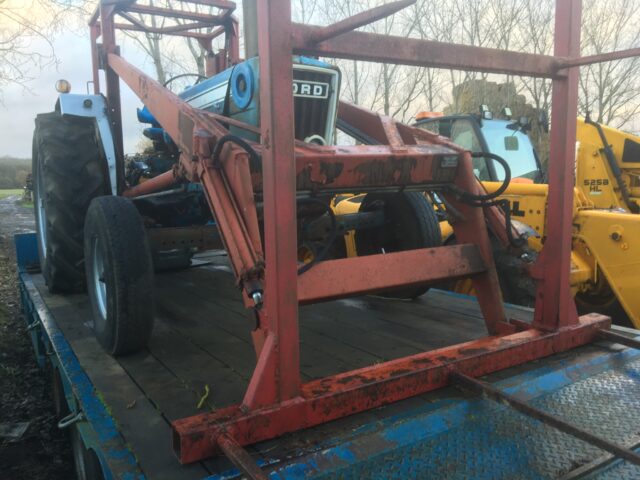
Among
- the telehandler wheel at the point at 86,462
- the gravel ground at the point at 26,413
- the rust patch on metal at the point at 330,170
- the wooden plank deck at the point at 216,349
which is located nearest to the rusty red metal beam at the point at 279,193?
the wooden plank deck at the point at 216,349

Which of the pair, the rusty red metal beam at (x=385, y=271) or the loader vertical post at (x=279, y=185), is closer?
the loader vertical post at (x=279, y=185)

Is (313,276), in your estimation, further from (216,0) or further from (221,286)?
(216,0)

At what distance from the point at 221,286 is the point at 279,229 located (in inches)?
105

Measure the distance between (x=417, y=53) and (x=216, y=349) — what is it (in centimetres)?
174

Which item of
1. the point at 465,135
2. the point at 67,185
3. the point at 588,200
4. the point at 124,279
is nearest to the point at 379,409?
the point at 124,279

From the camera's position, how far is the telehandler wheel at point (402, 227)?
3.38 metres

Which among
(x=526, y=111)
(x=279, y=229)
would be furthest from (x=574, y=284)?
(x=526, y=111)

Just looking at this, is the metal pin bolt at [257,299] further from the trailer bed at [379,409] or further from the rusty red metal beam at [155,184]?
the rusty red metal beam at [155,184]

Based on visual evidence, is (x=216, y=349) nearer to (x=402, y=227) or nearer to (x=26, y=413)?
(x=402, y=227)

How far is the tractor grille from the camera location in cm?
271

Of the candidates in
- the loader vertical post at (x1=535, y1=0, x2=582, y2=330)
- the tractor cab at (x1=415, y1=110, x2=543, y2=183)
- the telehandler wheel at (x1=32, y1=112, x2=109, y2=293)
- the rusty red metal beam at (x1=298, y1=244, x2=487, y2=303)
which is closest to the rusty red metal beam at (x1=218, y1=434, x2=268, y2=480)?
the rusty red metal beam at (x1=298, y1=244, x2=487, y2=303)

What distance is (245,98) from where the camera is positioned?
2730 mm

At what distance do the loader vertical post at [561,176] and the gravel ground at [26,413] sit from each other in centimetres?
270

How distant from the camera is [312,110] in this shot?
277cm
